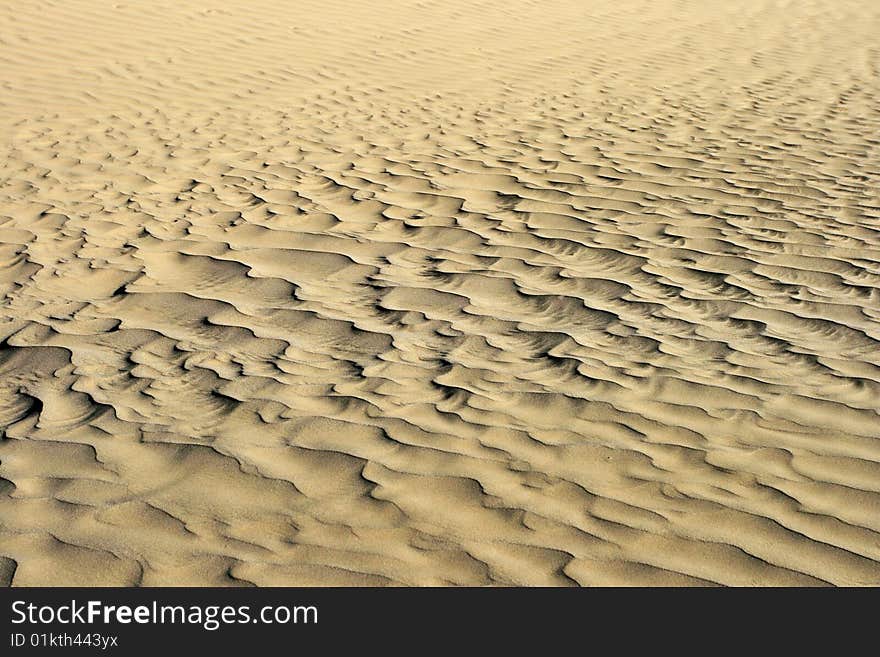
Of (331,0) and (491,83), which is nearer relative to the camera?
(491,83)

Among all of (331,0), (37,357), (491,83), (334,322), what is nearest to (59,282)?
(37,357)

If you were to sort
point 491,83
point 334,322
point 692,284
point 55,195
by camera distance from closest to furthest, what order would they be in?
point 334,322, point 692,284, point 55,195, point 491,83

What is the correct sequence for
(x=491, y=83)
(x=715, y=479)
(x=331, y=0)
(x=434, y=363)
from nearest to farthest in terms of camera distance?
(x=715, y=479), (x=434, y=363), (x=491, y=83), (x=331, y=0)

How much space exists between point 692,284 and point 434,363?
140 centimetres

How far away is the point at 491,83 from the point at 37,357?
256 inches

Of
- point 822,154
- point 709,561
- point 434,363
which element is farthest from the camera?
point 822,154

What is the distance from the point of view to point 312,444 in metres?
3.13

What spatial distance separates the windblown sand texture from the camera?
2.66m

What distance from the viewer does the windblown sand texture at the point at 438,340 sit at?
266cm

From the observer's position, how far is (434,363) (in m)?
3.69

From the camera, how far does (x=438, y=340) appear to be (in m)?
3.89

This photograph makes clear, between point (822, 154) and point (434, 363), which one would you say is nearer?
point (434, 363)
